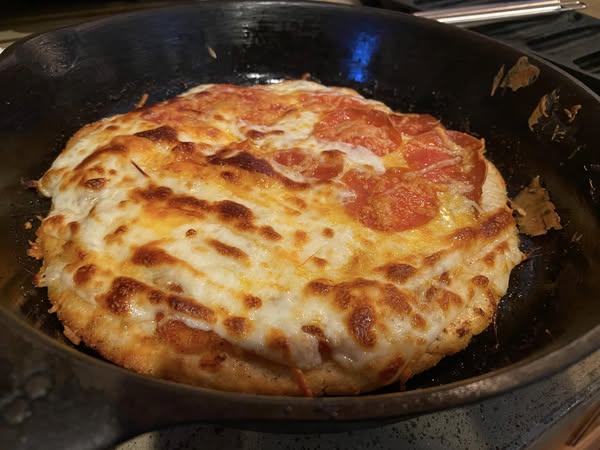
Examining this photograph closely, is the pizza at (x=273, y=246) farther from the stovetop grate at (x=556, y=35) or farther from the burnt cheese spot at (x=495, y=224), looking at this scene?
the stovetop grate at (x=556, y=35)

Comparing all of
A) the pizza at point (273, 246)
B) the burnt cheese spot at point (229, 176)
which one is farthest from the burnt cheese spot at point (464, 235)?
the burnt cheese spot at point (229, 176)

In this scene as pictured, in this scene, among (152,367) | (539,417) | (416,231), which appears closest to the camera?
(152,367)

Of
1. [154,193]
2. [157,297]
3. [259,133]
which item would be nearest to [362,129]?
[259,133]

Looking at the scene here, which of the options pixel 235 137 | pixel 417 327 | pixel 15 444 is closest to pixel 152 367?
pixel 15 444

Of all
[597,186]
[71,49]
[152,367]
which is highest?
[71,49]

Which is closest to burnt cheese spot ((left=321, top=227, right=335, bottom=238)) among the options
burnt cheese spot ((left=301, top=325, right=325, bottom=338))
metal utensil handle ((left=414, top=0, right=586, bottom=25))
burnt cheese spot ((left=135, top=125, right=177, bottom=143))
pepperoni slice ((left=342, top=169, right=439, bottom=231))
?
pepperoni slice ((left=342, top=169, right=439, bottom=231))

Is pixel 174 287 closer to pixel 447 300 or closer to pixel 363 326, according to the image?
pixel 363 326

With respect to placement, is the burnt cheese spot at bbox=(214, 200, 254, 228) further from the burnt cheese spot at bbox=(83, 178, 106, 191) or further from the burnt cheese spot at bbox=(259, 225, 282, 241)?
the burnt cheese spot at bbox=(83, 178, 106, 191)

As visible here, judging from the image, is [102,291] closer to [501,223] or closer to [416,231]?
[416,231]
